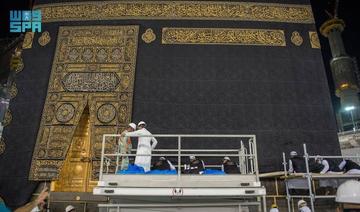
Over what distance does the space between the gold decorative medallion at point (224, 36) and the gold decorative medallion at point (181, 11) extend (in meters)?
0.38

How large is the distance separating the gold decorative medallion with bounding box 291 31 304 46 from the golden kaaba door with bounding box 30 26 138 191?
4142 mm

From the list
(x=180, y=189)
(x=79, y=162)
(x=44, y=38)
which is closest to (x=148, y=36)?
(x=44, y=38)

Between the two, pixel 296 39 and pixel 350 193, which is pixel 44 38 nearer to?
pixel 296 39

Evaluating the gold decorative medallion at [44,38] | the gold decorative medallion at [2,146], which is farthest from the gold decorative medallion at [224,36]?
the gold decorative medallion at [2,146]

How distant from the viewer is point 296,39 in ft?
25.3

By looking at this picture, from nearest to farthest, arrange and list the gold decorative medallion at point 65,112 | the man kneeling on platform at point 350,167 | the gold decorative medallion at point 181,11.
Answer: the man kneeling on platform at point 350,167 < the gold decorative medallion at point 65,112 < the gold decorative medallion at point 181,11

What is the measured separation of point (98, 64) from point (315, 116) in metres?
5.49

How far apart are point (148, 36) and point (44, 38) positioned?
9.24ft

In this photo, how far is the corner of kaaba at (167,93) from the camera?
646 cm

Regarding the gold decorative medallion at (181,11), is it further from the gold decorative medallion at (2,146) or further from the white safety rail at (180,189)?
the white safety rail at (180,189)

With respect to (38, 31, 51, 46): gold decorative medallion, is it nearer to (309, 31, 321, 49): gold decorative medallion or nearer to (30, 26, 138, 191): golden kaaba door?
(30, 26, 138, 191): golden kaaba door

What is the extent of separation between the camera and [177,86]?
718cm

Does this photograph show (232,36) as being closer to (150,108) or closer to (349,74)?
(150,108)

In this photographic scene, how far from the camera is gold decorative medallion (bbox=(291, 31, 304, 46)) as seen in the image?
7.67 metres
